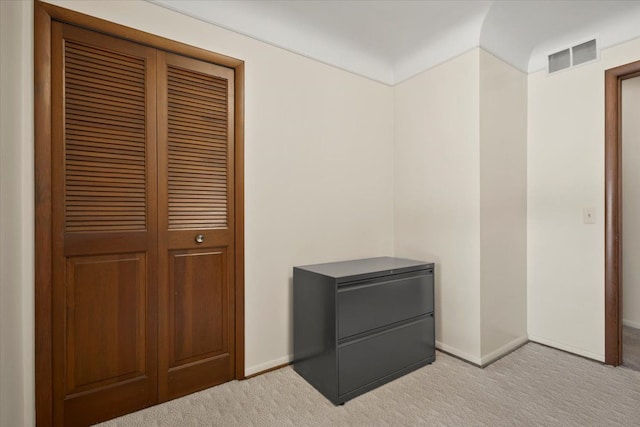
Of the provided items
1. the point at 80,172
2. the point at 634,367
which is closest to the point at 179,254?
the point at 80,172

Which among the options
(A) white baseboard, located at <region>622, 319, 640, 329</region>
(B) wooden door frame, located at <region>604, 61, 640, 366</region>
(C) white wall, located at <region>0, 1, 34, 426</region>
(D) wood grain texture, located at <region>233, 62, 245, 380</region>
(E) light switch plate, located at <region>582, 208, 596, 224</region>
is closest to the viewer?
(C) white wall, located at <region>0, 1, 34, 426</region>

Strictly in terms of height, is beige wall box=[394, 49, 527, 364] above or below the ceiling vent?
below

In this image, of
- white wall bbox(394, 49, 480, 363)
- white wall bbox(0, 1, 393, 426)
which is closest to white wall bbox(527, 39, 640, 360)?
white wall bbox(394, 49, 480, 363)

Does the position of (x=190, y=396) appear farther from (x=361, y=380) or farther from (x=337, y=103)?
(x=337, y=103)

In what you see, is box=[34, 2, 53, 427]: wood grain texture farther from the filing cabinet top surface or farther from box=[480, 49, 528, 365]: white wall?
box=[480, 49, 528, 365]: white wall

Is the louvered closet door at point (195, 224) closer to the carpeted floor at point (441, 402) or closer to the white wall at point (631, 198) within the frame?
the carpeted floor at point (441, 402)

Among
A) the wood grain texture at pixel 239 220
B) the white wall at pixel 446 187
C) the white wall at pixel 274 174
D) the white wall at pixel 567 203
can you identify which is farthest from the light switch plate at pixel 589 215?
the wood grain texture at pixel 239 220

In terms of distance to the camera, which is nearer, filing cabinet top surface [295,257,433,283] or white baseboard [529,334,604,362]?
filing cabinet top surface [295,257,433,283]

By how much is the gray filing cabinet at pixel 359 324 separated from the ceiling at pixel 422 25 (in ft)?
5.54

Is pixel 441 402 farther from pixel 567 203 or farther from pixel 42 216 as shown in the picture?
pixel 42 216

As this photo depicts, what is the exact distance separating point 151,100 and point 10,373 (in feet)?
4.84

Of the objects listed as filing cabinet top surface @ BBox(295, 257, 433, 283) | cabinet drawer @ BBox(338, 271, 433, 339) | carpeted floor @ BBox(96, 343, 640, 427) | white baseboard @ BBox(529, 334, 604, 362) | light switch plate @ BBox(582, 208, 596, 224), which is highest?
light switch plate @ BBox(582, 208, 596, 224)

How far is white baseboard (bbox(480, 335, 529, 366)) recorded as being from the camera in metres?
2.41

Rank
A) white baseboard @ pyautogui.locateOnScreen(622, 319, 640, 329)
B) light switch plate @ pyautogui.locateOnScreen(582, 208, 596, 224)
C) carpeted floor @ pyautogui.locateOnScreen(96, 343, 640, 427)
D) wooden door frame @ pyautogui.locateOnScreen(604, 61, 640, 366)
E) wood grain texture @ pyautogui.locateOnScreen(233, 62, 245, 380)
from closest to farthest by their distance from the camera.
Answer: carpeted floor @ pyautogui.locateOnScreen(96, 343, 640, 427)
wood grain texture @ pyautogui.locateOnScreen(233, 62, 245, 380)
wooden door frame @ pyautogui.locateOnScreen(604, 61, 640, 366)
light switch plate @ pyautogui.locateOnScreen(582, 208, 596, 224)
white baseboard @ pyautogui.locateOnScreen(622, 319, 640, 329)
